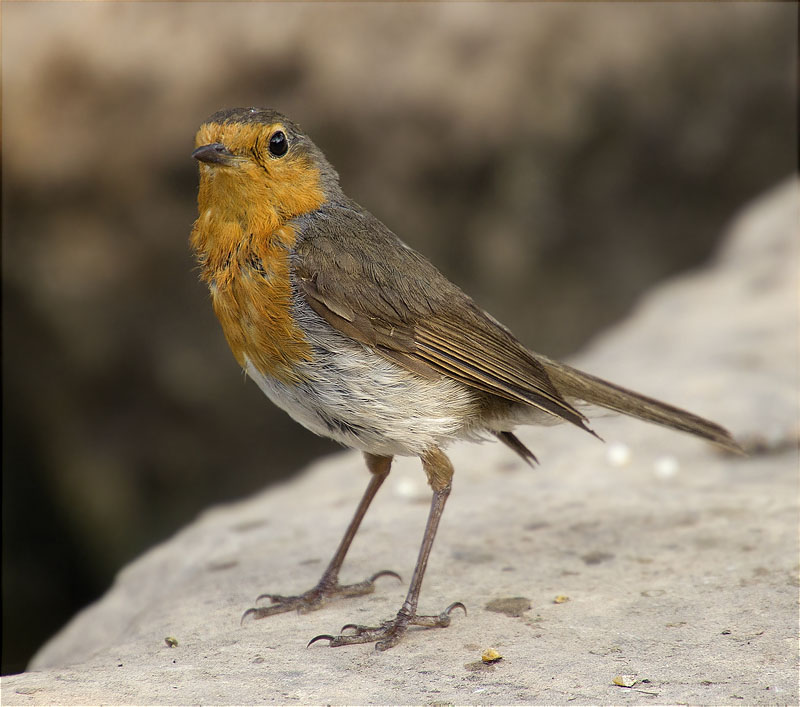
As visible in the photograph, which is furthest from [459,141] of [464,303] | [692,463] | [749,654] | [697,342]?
[749,654]

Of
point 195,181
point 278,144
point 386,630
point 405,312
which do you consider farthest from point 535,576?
point 195,181

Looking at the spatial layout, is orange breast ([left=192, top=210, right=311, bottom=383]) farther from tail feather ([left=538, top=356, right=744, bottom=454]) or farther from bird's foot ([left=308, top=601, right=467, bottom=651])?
tail feather ([left=538, top=356, right=744, bottom=454])

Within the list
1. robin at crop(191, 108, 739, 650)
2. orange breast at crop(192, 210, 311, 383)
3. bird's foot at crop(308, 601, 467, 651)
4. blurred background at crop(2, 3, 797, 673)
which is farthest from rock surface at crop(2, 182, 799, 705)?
blurred background at crop(2, 3, 797, 673)

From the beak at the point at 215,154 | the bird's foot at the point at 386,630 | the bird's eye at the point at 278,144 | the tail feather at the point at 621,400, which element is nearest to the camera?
the bird's foot at the point at 386,630

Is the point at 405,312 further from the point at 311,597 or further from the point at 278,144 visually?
the point at 311,597

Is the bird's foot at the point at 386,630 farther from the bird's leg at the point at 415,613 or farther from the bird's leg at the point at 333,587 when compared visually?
the bird's leg at the point at 333,587

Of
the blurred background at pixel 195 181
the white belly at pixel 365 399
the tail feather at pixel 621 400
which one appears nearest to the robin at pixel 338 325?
the white belly at pixel 365 399
